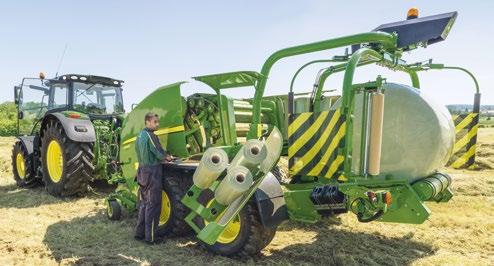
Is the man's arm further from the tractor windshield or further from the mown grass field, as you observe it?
the tractor windshield

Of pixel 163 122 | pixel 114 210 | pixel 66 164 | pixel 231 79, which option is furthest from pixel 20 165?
pixel 231 79

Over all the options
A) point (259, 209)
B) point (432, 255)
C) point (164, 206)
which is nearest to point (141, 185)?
point (164, 206)

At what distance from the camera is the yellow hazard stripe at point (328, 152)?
4492 millimetres

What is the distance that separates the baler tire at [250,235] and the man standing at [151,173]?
1.07 meters

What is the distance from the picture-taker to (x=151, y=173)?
4.73 meters

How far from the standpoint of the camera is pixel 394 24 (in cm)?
454

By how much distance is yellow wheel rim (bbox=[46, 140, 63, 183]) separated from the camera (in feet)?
25.6

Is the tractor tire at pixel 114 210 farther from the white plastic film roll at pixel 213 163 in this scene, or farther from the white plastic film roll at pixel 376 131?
the white plastic film roll at pixel 376 131

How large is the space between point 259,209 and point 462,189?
18.0 ft

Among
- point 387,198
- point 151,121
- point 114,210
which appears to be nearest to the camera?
point 387,198

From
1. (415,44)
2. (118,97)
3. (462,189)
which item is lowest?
(462,189)

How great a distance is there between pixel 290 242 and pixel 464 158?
2.39 meters

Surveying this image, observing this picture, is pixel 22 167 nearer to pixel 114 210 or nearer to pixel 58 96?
pixel 58 96

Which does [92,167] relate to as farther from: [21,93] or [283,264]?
[283,264]
